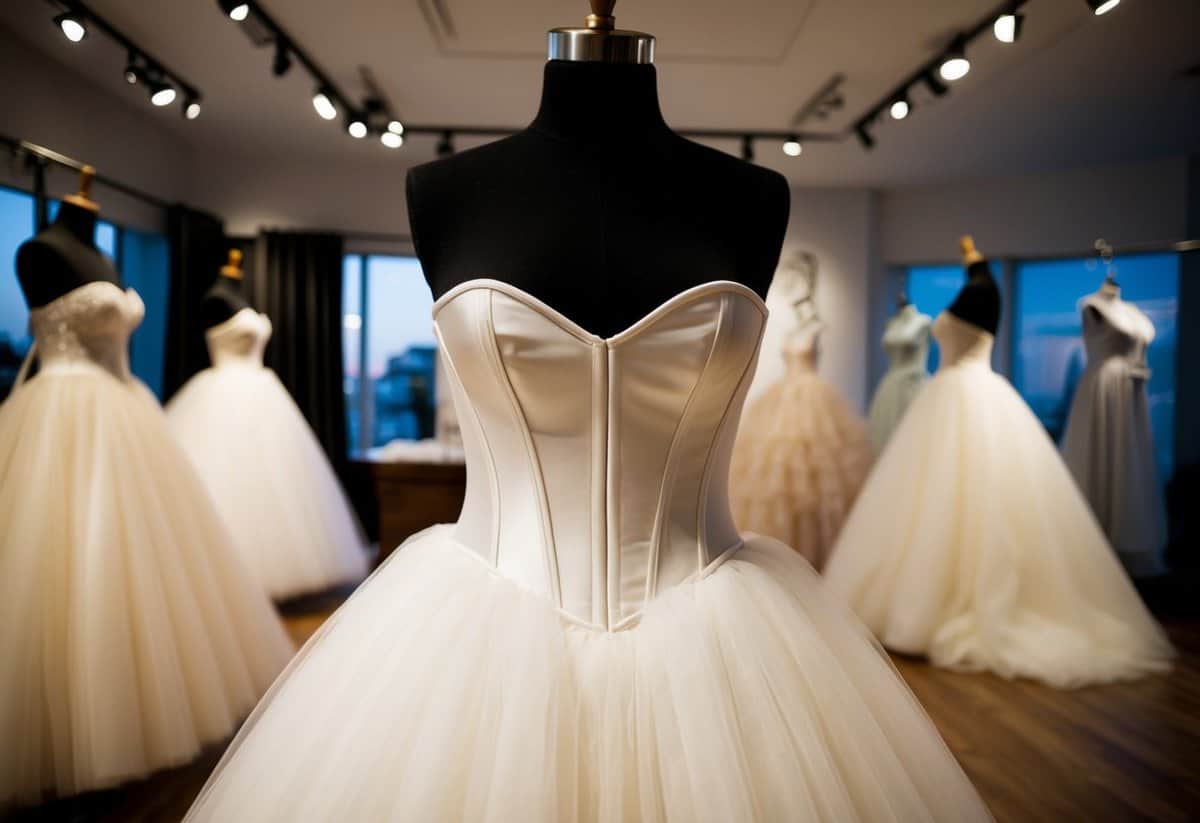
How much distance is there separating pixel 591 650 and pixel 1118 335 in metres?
4.16

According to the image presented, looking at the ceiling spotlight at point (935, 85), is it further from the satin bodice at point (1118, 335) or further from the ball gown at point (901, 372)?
the ball gown at point (901, 372)

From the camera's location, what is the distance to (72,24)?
2557mm

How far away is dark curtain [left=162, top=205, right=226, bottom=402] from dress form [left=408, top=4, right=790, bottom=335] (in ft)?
14.6

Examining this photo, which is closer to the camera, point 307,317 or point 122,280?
point 122,280

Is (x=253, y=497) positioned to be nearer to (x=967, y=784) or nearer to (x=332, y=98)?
(x=332, y=98)

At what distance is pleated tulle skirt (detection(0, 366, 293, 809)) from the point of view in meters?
1.71

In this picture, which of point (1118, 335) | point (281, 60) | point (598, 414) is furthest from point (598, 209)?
point (1118, 335)

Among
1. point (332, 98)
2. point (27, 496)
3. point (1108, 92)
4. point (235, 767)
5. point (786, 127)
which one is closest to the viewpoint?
point (235, 767)

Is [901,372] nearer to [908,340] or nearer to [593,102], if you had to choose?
Answer: [908,340]

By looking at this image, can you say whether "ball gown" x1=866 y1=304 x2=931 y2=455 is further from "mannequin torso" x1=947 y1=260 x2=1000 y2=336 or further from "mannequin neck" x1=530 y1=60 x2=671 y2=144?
"mannequin neck" x1=530 y1=60 x2=671 y2=144

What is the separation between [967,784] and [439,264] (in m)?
0.92

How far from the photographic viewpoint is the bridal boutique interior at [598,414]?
2.65 ft

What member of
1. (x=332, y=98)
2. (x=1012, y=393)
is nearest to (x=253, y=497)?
(x=332, y=98)

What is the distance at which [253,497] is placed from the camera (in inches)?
141
